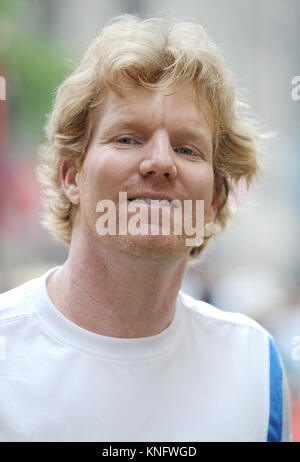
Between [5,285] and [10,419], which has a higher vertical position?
[5,285]

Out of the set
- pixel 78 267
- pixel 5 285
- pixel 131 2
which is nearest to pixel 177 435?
pixel 78 267

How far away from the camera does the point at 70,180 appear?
2.69 meters

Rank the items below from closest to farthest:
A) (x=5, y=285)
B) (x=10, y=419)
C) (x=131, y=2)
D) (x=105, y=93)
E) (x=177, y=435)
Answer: (x=10, y=419), (x=177, y=435), (x=105, y=93), (x=5, y=285), (x=131, y=2)

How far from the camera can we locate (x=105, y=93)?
8.14 feet

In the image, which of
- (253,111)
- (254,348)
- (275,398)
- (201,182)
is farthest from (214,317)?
(253,111)

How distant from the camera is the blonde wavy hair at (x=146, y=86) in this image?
2.45 metres

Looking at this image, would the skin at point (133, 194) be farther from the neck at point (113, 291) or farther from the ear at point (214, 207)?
the ear at point (214, 207)

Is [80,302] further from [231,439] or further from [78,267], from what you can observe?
[231,439]

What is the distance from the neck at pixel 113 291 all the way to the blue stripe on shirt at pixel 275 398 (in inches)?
21.3

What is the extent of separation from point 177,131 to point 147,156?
0.16m

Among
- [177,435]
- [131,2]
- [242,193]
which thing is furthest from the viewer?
[131,2]

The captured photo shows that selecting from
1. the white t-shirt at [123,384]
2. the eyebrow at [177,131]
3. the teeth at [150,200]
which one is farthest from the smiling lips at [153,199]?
the white t-shirt at [123,384]

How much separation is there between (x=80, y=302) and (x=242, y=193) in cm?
113

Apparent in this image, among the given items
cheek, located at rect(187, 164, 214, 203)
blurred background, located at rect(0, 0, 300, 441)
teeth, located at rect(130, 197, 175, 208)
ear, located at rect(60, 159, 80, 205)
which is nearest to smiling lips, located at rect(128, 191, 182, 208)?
teeth, located at rect(130, 197, 175, 208)
